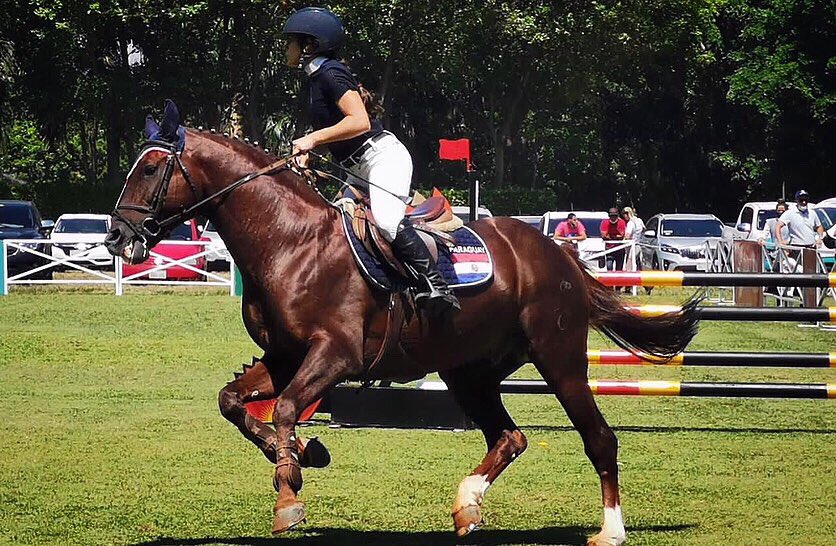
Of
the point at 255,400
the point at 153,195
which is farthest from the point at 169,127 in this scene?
the point at 255,400

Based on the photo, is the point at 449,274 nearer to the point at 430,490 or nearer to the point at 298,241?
the point at 298,241

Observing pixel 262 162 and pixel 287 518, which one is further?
pixel 262 162

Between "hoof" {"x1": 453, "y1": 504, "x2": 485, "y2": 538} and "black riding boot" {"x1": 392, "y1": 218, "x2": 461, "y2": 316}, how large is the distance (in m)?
1.19

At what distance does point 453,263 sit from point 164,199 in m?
1.77

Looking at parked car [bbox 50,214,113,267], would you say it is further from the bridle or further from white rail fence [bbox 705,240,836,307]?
the bridle

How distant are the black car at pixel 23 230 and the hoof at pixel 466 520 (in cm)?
2644

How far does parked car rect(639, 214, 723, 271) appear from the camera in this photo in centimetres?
3425

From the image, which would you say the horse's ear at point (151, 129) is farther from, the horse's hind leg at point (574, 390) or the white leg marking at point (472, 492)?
the white leg marking at point (472, 492)

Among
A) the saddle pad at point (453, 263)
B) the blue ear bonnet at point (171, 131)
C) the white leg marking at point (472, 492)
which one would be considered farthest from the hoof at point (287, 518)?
the blue ear bonnet at point (171, 131)

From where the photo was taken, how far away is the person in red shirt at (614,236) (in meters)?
31.8

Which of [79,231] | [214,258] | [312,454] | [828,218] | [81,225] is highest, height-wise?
[312,454]

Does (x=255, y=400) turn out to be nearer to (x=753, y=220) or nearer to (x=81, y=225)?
(x=753, y=220)

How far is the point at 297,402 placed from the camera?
23.6ft

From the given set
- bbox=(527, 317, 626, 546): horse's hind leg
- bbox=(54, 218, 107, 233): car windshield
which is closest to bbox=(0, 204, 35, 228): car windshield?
bbox=(54, 218, 107, 233): car windshield
